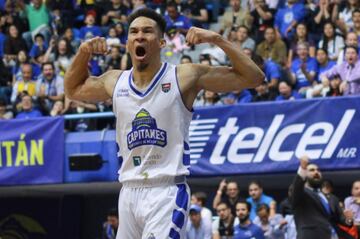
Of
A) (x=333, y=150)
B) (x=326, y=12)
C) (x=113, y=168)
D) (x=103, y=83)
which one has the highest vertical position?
(x=103, y=83)

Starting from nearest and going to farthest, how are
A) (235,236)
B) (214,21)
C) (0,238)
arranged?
(235,236) → (0,238) → (214,21)

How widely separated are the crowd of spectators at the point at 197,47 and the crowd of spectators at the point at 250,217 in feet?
7.32

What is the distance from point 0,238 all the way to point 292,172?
608cm

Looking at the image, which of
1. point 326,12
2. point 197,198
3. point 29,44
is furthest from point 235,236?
point 29,44

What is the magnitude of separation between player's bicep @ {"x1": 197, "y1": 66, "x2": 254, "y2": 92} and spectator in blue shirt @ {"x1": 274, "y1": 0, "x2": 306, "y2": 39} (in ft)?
35.6

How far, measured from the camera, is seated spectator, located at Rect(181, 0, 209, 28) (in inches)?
806

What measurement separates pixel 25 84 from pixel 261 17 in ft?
15.0

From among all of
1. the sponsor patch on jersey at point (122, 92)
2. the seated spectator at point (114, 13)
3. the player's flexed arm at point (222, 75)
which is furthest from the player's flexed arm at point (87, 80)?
the seated spectator at point (114, 13)

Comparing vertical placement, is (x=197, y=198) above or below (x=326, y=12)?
below

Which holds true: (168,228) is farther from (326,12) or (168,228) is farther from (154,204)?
(326,12)

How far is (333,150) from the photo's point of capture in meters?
15.7

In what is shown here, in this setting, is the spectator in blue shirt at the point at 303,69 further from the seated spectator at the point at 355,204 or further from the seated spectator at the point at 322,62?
the seated spectator at the point at 355,204

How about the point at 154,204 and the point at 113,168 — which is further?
the point at 113,168

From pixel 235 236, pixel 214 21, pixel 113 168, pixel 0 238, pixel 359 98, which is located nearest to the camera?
pixel 235 236
